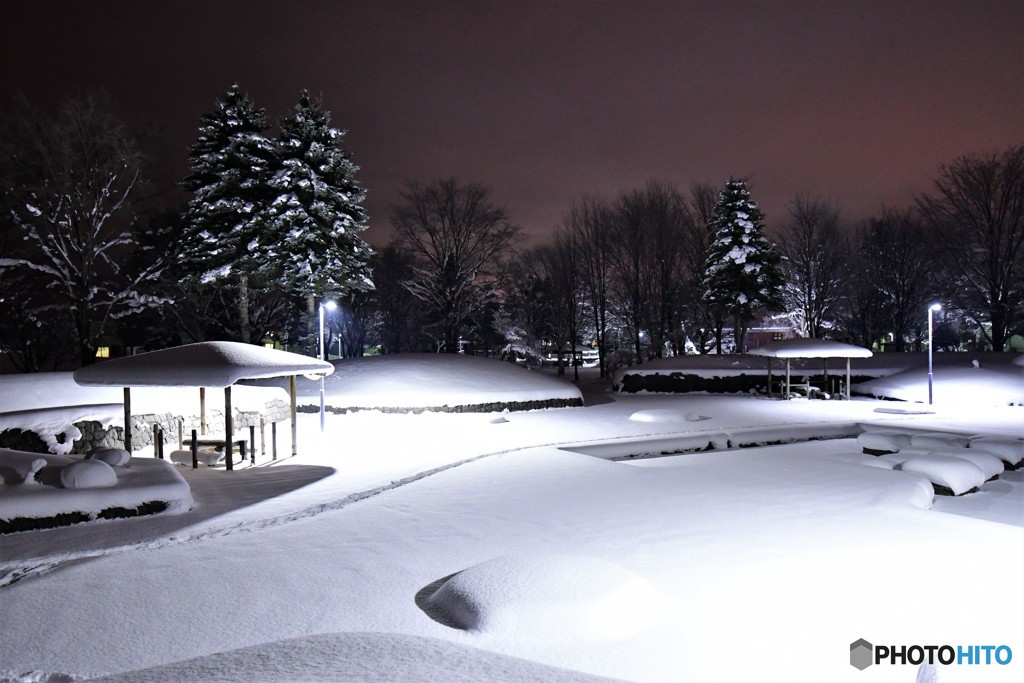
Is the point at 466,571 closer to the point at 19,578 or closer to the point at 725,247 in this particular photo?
the point at 19,578

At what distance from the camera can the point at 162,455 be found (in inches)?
466

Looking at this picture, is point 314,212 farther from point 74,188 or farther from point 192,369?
point 192,369

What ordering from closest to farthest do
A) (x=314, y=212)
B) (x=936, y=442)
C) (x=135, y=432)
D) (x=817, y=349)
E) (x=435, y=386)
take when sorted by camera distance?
(x=936, y=442), (x=135, y=432), (x=435, y=386), (x=817, y=349), (x=314, y=212)

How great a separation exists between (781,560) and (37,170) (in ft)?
84.4

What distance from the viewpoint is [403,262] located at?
153ft

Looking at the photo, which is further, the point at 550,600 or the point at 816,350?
the point at 816,350

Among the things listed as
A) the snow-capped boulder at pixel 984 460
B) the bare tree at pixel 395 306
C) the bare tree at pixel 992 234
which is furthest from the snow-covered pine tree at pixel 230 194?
the bare tree at pixel 992 234

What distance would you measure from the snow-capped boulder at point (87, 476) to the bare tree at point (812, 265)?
36.8 metres

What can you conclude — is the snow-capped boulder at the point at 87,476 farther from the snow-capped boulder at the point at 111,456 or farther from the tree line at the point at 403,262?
the tree line at the point at 403,262

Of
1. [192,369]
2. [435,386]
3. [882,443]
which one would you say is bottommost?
[882,443]

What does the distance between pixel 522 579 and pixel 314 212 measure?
75.0 ft

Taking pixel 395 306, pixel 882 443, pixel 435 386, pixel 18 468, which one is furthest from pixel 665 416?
pixel 395 306

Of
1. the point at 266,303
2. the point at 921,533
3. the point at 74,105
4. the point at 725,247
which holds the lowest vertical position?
the point at 921,533

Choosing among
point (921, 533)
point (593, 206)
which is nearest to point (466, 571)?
point (921, 533)
